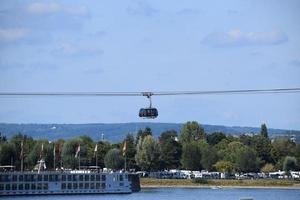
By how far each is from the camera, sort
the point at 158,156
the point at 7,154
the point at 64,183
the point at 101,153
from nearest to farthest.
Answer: the point at 64,183
the point at 7,154
the point at 158,156
the point at 101,153

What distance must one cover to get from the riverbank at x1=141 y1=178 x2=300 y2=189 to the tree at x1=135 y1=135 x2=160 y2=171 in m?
7.60

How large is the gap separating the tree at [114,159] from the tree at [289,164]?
1215 inches

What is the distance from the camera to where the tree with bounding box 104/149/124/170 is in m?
186

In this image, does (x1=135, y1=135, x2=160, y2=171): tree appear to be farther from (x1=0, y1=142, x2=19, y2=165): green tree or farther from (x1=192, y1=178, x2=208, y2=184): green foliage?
(x1=0, y1=142, x2=19, y2=165): green tree

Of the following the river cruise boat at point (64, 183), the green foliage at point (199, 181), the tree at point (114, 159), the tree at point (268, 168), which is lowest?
the river cruise boat at point (64, 183)

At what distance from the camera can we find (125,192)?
143 meters

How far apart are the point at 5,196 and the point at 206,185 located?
51.4 meters

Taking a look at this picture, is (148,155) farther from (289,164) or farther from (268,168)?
(289,164)

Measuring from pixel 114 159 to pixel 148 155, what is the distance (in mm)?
6523

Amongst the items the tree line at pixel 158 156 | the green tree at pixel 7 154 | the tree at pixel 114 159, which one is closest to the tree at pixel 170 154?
the tree line at pixel 158 156

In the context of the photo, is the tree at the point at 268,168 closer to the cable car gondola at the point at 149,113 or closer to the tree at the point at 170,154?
the tree at the point at 170,154

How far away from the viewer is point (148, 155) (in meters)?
189

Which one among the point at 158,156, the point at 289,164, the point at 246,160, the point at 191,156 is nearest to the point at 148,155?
the point at 158,156

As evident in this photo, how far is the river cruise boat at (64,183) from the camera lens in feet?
451
